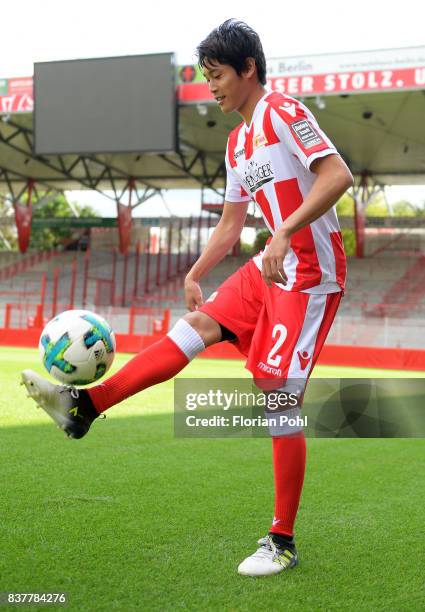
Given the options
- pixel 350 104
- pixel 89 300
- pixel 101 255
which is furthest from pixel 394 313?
pixel 101 255

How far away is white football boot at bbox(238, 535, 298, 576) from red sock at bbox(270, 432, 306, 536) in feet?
0.25

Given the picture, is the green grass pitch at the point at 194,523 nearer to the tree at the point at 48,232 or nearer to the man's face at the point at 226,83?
the man's face at the point at 226,83

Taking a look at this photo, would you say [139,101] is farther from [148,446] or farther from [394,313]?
[148,446]

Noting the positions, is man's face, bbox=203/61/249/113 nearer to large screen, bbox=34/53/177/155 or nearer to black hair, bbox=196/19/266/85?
black hair, bbox=196/19/266/85

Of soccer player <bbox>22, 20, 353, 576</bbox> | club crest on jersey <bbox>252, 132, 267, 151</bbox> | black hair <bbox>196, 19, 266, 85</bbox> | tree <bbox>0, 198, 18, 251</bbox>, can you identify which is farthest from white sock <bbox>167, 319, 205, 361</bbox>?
tree <bbox>0, 198, 18, 251</bbox>

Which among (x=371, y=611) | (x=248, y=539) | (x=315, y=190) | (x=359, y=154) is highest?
(x=315, y=190)

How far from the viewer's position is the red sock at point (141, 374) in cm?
316

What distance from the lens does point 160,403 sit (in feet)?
31.0

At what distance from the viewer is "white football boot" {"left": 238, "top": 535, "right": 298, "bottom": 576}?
310 centimetres

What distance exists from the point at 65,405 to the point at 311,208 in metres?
1.22

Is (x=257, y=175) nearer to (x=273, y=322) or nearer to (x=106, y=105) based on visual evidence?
(x=273, y=322)

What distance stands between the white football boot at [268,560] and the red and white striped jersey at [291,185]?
3.53ft

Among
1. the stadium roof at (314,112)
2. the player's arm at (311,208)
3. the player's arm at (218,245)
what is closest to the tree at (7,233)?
the stadium roof at (314,112)

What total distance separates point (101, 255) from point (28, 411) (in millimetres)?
30274
